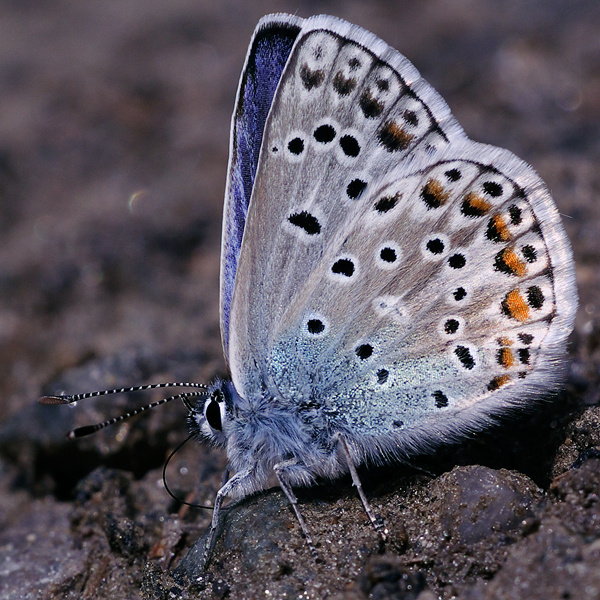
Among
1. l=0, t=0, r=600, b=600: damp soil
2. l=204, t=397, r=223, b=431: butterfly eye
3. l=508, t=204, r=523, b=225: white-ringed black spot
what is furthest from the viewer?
l=204, t=397, r=223, b=431: butterfly eye

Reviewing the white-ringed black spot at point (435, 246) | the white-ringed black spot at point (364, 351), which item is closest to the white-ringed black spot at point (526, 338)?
the white-ringed black spot at point (435, 246)

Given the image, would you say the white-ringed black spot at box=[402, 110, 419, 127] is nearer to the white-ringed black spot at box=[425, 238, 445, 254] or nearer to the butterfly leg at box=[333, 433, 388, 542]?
the white-ringed black spot at box=[425, 238, 445, 254]

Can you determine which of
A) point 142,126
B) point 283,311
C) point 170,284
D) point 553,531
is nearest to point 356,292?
point 283,311

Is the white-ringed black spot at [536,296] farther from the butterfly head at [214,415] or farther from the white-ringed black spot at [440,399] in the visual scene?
the butterfly head at [214,415]

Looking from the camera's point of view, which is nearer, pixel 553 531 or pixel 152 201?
pixel 553 531

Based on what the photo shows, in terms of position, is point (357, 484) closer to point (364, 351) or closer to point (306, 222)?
point (364, 351)

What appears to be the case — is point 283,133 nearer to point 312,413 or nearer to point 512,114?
point 312,413

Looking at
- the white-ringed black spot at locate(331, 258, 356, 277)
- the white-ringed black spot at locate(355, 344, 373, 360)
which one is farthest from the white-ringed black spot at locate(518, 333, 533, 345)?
the white-ringed black spot at locate(331, 258, 356, 277)
